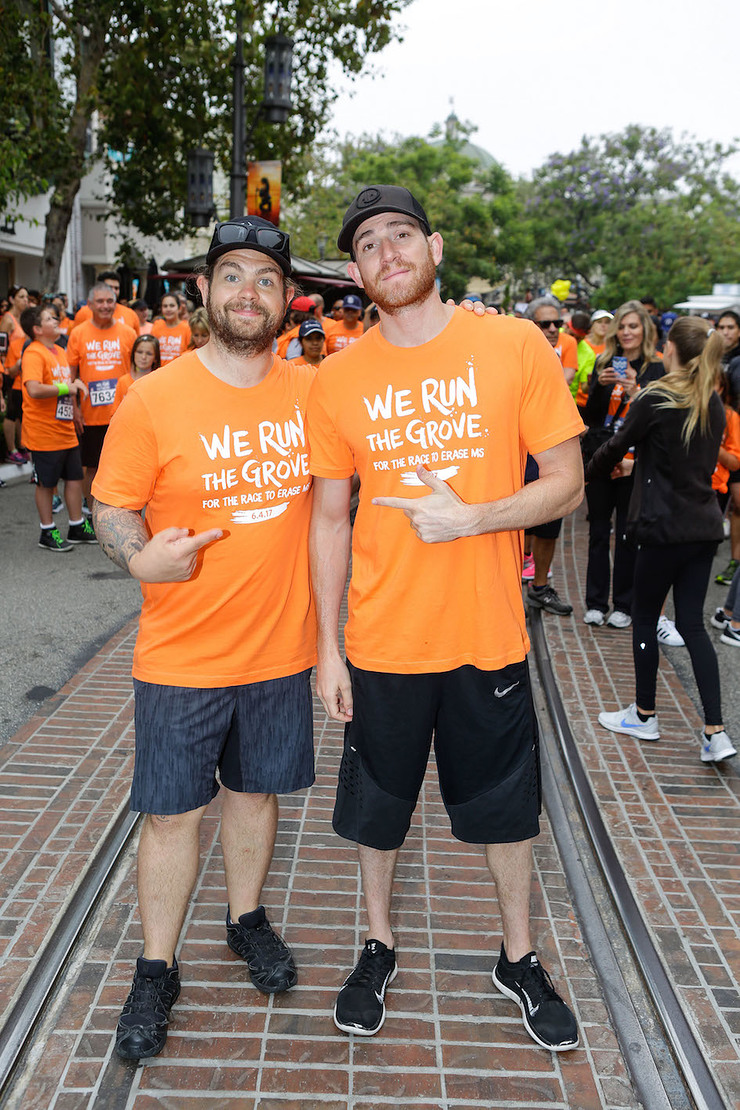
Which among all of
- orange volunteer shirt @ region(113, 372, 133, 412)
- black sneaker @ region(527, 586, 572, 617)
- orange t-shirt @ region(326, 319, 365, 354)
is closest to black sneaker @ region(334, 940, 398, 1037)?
black sneaker @ region(527, 586, 572, 617)

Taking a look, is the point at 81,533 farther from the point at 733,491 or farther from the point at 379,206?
the point at 379,206

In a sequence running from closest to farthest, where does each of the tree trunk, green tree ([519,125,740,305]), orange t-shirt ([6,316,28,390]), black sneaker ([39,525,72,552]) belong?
black sneaker ([39,525,72,552]) < orange t-shirt ([6,316,28,390]) < the tree trunk < green tree ([519,125,740,305])

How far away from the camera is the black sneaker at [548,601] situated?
23.0 feet

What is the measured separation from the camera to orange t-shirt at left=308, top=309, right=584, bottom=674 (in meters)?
2.55

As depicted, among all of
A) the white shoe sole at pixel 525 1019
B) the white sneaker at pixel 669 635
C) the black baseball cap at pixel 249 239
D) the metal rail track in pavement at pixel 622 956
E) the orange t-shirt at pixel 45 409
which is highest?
the black baseball cap at pixel 249 239

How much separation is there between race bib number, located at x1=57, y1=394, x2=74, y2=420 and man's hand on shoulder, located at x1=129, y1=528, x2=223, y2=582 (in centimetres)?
611

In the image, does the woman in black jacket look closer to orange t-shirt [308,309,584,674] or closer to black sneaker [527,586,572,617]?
black sneaker [527,586,572,617]

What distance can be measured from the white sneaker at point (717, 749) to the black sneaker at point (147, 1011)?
2804 millimetres

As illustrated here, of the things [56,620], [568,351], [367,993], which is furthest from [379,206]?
[568,351]

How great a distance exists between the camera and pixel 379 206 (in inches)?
102

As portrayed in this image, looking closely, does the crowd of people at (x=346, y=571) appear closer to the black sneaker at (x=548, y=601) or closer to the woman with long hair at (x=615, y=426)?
the woman with long hair at (x=615, y=426)

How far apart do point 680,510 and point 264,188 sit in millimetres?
10335

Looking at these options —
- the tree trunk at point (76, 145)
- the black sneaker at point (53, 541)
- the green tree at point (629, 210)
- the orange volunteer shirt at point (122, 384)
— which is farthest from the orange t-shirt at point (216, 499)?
the green tree at point (629, 210)

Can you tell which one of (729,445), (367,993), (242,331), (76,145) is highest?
(76,145)
